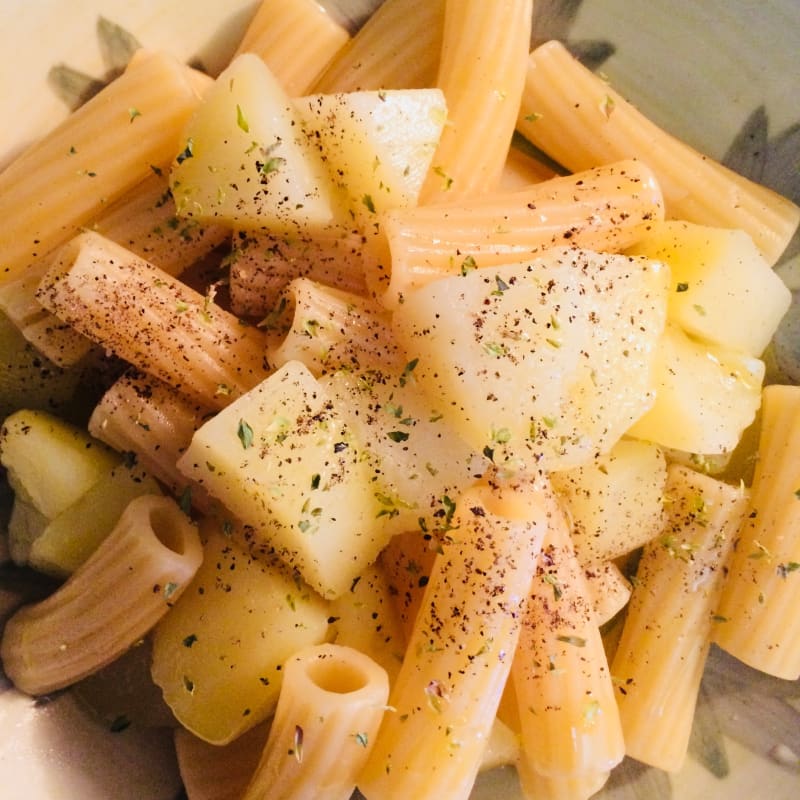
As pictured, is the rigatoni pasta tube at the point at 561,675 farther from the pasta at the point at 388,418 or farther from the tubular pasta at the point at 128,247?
the tubular pasta at the point at 128,247

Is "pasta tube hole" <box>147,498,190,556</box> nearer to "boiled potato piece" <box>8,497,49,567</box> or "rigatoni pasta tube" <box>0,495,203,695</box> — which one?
"rigatoni pasta tube" <box>0,495,203,695</box>

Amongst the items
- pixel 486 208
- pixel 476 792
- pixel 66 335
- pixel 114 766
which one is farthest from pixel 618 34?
pixel 114 766

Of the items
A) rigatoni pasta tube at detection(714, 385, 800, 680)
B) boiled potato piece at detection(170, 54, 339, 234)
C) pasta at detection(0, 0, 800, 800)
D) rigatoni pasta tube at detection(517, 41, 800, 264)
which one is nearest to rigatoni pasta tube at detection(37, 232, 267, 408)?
pasta at detection(0, 0, 800, 800)

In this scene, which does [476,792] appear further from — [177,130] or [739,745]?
[177,130]

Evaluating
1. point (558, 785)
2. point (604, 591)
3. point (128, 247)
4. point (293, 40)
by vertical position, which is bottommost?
point (558, 785)

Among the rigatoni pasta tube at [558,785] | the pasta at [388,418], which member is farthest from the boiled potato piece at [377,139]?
the rigatoni pasta tube at [558,785]

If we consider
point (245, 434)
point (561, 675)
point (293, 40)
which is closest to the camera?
point (245, 434)

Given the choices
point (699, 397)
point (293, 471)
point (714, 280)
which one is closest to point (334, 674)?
point (293, 471)

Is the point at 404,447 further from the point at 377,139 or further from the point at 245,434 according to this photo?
the point at 377,139
